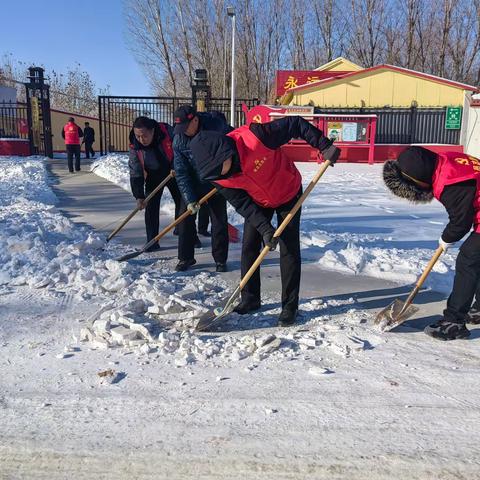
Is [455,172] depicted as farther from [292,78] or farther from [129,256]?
[292,78]

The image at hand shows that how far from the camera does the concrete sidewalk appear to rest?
431 centimetres

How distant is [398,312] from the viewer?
11.8ft

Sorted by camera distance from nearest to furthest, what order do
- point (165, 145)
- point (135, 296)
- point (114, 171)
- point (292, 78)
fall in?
point (135, 296) → point (165, 145) → point (114, 171) → point (292, 78)

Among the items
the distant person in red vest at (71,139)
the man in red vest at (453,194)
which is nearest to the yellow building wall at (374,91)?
the distant person in red vest at (71,139)

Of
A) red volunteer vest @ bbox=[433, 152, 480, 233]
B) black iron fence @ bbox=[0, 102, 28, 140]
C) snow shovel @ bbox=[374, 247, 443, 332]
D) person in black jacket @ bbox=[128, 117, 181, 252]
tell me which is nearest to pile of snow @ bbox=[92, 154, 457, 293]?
red volunteer vest @ bbox=[433, 152, 480, 233]

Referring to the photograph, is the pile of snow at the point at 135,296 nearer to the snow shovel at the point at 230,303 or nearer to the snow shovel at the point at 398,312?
the snow shovel at the point at 230,303

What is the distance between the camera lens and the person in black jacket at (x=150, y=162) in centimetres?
532

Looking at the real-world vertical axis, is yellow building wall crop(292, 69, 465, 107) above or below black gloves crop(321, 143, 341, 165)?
above

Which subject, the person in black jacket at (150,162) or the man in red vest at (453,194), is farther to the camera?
the person in black jacket at (150,162)

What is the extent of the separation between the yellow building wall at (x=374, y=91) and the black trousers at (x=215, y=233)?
15018 mm

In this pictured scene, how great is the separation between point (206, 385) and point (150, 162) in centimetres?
335

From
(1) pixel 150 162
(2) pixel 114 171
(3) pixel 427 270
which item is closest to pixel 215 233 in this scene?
(1) pixel 150 162

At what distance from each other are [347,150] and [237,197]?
14.2m

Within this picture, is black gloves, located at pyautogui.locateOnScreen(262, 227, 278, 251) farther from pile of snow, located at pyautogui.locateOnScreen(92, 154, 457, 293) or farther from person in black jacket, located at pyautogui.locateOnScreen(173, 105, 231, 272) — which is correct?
person in black jacket, located at pyautogui.locateOnScreen(173, 105, 231, 272)
